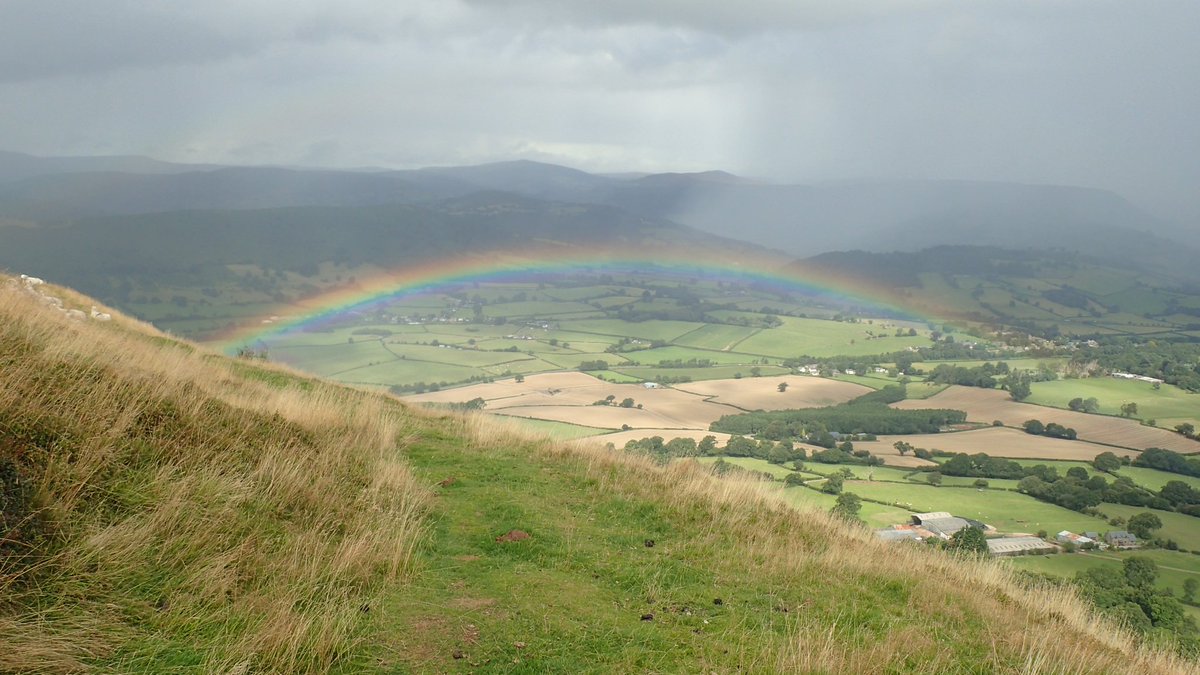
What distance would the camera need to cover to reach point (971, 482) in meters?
29.6

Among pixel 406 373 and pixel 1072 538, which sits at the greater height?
Result: pixel 1072 538

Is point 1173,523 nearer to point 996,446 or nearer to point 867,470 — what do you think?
point 867,470

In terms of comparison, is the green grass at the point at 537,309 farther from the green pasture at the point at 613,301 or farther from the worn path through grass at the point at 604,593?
the worn path through grass at the point at 604,593

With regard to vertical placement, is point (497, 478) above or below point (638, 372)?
above

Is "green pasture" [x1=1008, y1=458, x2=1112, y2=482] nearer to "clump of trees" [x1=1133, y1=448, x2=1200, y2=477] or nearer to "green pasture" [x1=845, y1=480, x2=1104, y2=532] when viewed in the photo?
"clump of trees" [x1=1133, y1=448, x2=1200, y2=477]

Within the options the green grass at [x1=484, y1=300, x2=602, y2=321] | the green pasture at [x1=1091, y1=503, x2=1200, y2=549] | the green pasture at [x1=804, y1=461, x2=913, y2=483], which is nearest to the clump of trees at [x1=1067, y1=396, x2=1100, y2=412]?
the green pasture at [x1=1091, y1=503, x2=1200, y2=549]

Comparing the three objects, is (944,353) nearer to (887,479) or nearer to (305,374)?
(887,479)

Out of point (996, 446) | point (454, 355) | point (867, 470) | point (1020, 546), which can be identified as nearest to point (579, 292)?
point (454, 355)

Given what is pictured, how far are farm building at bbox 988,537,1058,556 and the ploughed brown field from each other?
475 inches

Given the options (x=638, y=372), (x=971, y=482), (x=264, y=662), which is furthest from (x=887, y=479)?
(x=638, y=372)

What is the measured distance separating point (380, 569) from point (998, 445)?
3907 centimetres

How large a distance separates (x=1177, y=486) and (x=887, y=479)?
37.7ft

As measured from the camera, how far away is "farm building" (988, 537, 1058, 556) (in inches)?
747

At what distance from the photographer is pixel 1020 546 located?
65.1ft
